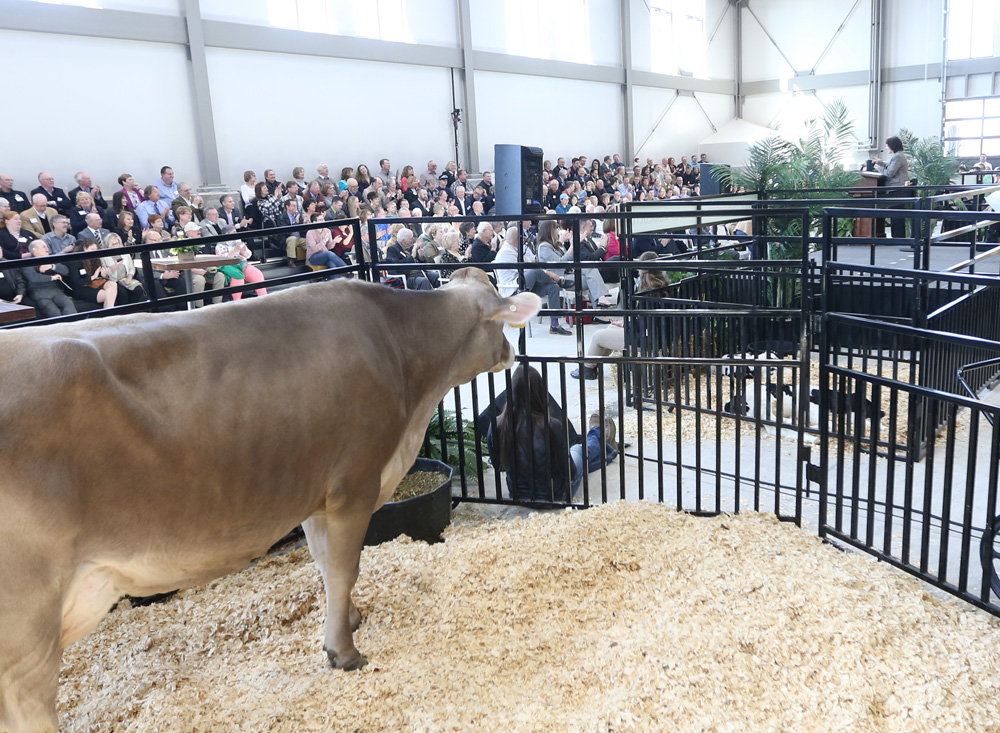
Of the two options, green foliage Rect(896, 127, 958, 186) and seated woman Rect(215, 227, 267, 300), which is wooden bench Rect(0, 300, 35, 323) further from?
green foliage Rect(896, 127, 958, 186)

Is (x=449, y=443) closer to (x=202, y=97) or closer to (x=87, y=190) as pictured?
(x=87, y=190)

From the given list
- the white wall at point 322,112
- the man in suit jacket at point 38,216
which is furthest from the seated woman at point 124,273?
the white wall at point 322,112

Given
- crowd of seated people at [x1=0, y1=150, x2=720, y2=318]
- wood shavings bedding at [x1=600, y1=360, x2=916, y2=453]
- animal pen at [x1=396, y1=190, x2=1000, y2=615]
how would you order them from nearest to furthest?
animal pen at [x1=396, y1=190, x2=1000, y2=615] < wood shavings bedding at [x1=600, y1=360, x2=916, y2=453] < crowd of seated people at [x1=0, y1=150, x2=720, y2=318]

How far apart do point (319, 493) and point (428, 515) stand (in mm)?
1773

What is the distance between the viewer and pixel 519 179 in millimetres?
7492

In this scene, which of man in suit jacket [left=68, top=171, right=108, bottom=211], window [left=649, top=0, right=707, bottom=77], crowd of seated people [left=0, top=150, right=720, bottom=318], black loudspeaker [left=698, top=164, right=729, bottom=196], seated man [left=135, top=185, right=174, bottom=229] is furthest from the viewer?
window [left=649, top=0, right=707, bottom=77]

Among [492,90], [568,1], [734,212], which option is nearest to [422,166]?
[492,90]

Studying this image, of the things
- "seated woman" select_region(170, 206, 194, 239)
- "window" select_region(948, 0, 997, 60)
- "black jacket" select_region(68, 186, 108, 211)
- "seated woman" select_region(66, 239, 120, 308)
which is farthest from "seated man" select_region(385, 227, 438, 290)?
"window" select_region(948, 0, 997, 60)

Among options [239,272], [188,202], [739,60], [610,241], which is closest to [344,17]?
[188,202]

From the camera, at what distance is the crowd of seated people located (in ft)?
30.0

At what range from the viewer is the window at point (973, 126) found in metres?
25.6

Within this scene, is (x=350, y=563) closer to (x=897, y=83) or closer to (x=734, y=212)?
(x=734, y=212)

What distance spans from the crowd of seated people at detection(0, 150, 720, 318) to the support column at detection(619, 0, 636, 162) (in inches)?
309

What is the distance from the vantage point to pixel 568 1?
2227 cm
